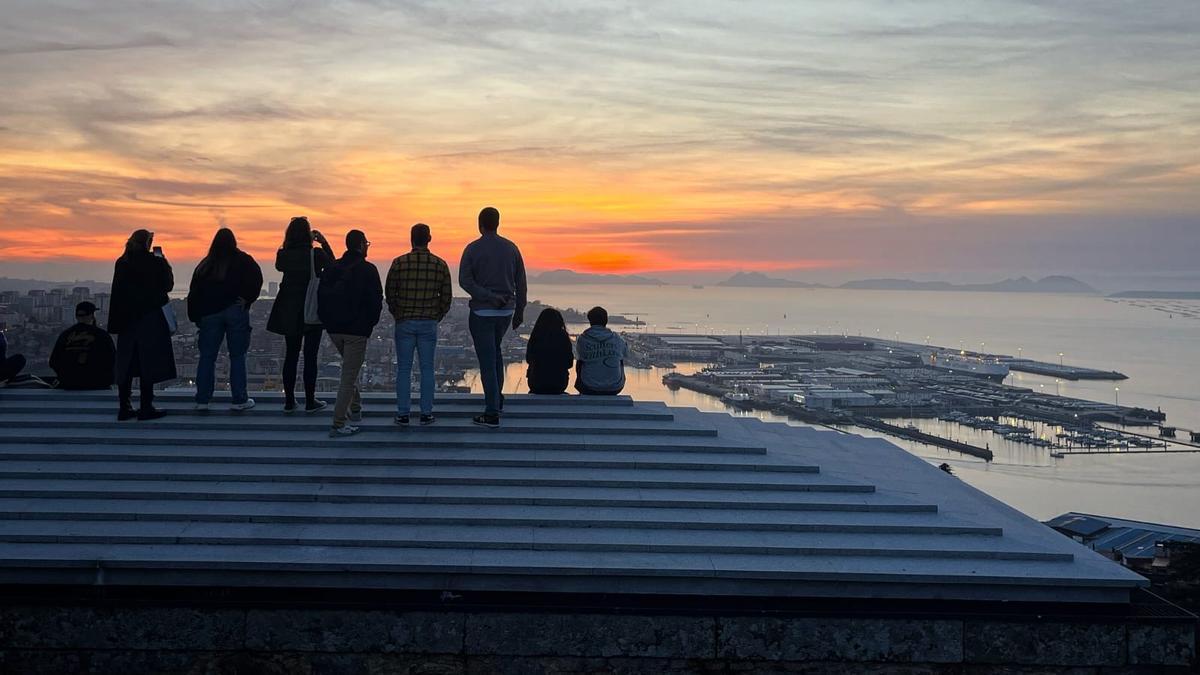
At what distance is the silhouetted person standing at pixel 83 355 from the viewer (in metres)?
9.92

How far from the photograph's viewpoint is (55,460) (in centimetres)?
816

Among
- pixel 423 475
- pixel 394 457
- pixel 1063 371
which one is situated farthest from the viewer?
pixel 1063 371

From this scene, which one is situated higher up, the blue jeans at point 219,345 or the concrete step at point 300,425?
the blue jeans at point 219,345

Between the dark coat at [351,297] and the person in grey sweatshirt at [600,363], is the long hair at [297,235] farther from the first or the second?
the person in grey sweatshirt at [600,363]

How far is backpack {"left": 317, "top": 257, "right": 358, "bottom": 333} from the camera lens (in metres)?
8.62

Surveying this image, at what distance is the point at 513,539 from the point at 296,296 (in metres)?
3.87

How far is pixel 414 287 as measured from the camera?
28.5 ft

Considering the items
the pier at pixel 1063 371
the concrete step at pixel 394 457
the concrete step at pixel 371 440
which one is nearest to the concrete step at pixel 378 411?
the concrete step at pixel 371 440

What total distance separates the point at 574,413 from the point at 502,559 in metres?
2.76

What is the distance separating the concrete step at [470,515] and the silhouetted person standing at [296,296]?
6.60 ft

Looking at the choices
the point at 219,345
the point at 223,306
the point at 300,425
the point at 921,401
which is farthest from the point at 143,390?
the point at 921,401

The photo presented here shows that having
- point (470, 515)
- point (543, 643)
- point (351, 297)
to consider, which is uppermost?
point (351, 297)

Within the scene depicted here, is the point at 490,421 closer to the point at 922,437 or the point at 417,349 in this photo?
the point at 417,349

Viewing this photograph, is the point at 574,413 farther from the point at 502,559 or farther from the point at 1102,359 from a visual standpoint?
the point at 1102,359
